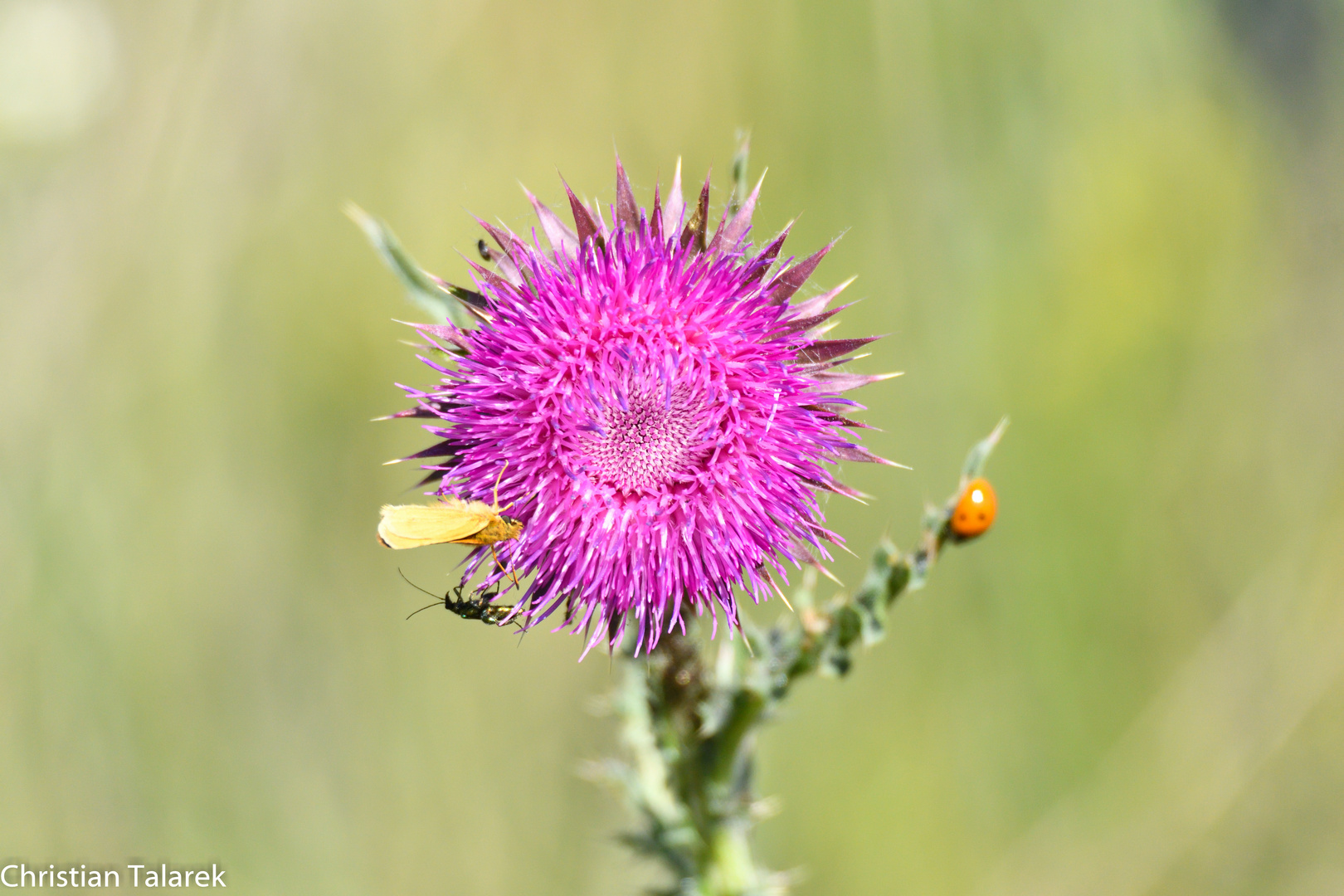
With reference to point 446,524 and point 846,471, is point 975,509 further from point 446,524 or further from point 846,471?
point 846,471

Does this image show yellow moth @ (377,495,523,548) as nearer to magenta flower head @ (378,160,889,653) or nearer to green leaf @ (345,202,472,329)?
magenta flower head @ (378,160,889,653)

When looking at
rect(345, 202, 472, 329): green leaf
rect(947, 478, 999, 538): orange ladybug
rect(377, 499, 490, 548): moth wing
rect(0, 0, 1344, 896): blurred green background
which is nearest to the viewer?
rect(377, 499, 490, 548): moth wing

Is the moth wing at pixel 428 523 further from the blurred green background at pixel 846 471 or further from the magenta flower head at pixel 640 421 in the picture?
the blurred green background at pixel 846 471

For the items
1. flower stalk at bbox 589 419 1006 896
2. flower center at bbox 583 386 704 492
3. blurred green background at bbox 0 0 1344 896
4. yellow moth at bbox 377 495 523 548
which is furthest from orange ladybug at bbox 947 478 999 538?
blurred green background at bbox 0 0 1344 896

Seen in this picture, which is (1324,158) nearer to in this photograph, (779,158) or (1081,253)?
(1081,253)

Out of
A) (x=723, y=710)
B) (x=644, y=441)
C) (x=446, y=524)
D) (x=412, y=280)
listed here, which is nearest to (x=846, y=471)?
(x=723, y=710)
